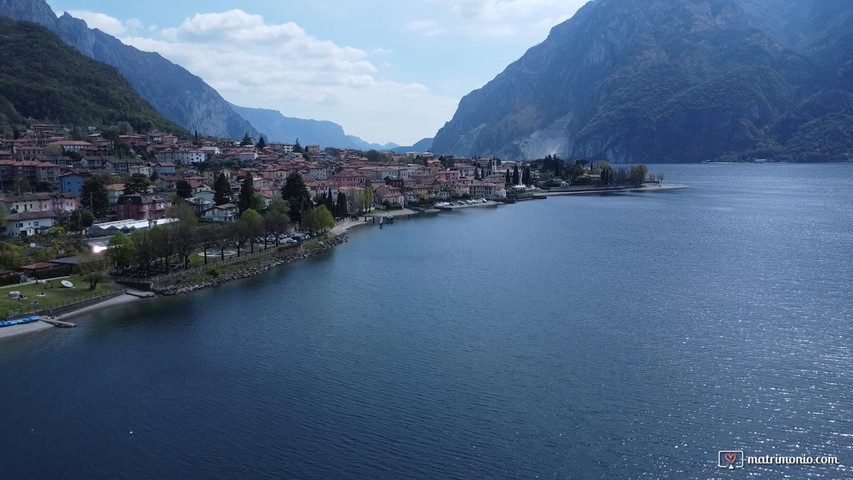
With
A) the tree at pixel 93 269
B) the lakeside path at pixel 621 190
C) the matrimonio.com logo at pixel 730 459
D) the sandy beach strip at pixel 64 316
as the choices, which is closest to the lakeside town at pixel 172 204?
the tree at pixel 93 269

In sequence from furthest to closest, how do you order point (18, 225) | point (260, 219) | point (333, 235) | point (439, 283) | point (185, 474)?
point (333, 235), point (260, 219), point (18, 225), point (439, 283), point (185, 474)

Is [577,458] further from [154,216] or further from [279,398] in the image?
[154,216]

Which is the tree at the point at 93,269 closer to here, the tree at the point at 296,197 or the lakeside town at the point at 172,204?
the lakeside town at the point at 172,204

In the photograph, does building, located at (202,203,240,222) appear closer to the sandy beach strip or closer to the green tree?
the green tree

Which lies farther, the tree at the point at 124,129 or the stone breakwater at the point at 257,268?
the tree at the point at 124,129

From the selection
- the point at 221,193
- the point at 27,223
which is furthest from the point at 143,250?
the point at 221,193

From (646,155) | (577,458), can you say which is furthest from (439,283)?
(646,155)

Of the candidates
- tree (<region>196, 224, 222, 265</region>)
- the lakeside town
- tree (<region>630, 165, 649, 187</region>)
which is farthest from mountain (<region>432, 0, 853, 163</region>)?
tree (<region>196, 224, 222, 265</region>)

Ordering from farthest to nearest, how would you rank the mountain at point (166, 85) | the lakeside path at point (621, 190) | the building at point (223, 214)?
Answer: the mountain at point (166, 85), the lakeside path at point (621, 190), the building at point (223, 214)
